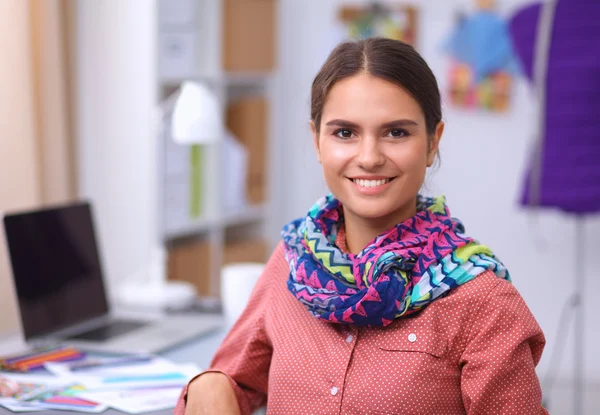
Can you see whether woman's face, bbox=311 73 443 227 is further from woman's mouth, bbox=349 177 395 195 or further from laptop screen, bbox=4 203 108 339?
laptop screen, bbox=4 203 108 339

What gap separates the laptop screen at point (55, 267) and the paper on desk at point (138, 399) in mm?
401

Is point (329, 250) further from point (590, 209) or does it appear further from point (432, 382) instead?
point (590, 209)

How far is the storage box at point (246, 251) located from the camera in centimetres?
374

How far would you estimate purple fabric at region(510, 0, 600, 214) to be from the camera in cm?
287

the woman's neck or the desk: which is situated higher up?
the woman's neck

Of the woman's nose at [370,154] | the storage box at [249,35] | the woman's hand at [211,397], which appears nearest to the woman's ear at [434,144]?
the woman's nose at [370,154]

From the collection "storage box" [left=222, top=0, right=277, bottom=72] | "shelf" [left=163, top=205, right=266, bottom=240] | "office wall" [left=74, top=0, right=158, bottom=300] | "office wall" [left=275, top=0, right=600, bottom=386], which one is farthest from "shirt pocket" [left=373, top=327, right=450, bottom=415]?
"office wall" [left=275, top=0, right=600, bottom=386]

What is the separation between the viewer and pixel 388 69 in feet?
4.29

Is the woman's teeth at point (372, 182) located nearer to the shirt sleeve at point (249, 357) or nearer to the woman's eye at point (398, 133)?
the woman's eye at point (398, 133)

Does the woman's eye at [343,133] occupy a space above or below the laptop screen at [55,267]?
above

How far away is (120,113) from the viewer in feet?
10.1

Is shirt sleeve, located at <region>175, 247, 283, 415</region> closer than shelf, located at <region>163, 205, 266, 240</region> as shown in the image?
Yes

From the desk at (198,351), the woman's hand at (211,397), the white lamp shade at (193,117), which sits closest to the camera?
the woman's hand at (211,397)

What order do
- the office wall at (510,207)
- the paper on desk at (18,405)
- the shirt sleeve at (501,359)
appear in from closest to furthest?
the shirt sleeve at (501,359) → the paper on desk at (18,405) → the office wall at (510,207)
